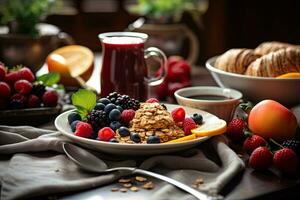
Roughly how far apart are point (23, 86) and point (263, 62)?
63 cm

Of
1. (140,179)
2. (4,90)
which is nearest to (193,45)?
(4,90)

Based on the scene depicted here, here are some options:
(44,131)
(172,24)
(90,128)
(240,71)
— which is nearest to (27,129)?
(44,131)

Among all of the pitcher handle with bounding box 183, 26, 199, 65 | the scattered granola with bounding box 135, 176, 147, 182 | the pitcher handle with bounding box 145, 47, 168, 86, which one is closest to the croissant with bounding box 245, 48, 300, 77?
the pitcher handle with bounding box 145, 47, 168, 86

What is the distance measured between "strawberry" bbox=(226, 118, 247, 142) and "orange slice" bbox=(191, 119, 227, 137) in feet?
0.15

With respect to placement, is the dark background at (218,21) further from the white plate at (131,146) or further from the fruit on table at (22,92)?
the white plate at (131,146)

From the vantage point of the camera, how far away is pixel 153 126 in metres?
1.05

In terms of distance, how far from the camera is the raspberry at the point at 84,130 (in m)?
1.05

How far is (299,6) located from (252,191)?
274 centimetres

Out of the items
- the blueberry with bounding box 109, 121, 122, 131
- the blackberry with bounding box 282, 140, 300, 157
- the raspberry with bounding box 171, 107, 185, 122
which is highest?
the raspberry with bounding box 171, 107, 185, 122

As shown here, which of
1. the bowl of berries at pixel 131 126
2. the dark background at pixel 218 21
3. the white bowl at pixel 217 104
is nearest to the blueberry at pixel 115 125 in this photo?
the bowl of berries at pixel 131 126

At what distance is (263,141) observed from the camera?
1051 mm

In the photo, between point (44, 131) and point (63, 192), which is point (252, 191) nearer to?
point (63, 192)

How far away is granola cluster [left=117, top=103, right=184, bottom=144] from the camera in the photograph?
40.7 inches

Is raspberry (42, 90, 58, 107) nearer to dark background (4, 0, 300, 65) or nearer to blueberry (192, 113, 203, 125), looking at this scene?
blueberry (192, 113, 203, 125)
